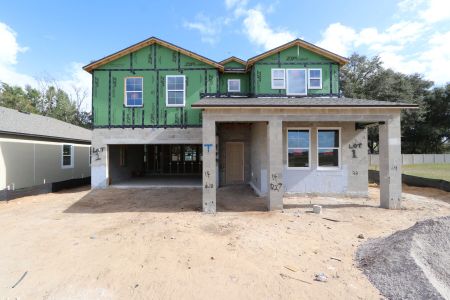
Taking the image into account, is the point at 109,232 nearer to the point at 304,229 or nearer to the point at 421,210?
the point at 304,229

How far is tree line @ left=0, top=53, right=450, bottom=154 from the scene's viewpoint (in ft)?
103

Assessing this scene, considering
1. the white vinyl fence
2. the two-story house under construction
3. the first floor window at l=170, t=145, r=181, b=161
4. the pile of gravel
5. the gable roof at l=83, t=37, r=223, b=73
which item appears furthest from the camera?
the white vinyl fence

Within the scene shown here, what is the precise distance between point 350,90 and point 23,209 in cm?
3565

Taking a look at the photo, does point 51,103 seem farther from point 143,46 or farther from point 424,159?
point 424,159

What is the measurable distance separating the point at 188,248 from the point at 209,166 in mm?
3543

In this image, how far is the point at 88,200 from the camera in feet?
34.7

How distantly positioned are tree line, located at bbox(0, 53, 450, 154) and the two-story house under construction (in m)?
24.4

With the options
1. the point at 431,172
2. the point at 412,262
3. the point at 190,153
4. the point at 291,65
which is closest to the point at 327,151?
the point at 291,65

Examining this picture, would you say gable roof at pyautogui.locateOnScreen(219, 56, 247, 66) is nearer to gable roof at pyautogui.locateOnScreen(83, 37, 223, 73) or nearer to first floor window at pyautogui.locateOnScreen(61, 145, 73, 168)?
gable roof at pyautogui.locateOnScreen(83, 37, 223, 73)

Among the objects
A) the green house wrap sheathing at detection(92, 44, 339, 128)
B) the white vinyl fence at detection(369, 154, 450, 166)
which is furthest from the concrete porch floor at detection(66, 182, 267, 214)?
the white vinyl fence at detection(369, 154, 450, 166)

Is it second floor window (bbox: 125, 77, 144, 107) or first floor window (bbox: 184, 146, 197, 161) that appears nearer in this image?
second floor window (bbox: 125, 77, 144, 107)

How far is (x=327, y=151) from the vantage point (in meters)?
11.0

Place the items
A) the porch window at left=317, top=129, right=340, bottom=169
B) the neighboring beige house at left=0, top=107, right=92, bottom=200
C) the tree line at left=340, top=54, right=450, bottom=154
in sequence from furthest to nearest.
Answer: the tree line at left=340, top=54, right=450, bottom=154, the neighboring beige house at left=0, top=107, right=92, bottom=200, the porch window at left=317, top=129, right=340, bottom=169

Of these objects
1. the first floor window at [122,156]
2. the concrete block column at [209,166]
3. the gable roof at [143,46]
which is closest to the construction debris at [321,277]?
the concrete block column at [209,166]
